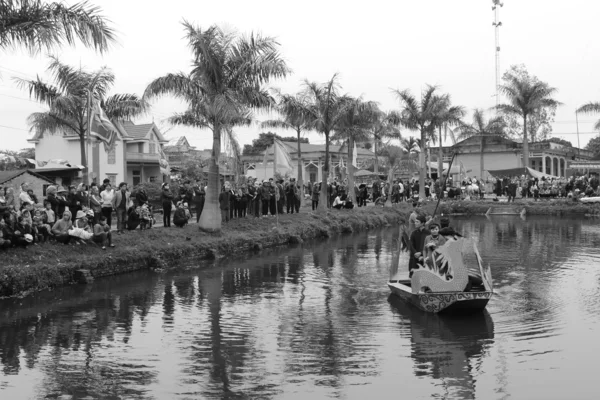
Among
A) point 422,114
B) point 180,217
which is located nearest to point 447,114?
point 422,114

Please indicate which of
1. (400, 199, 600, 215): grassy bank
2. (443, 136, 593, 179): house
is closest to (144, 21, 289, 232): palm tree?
(400, 199, 600, 215): grassy bank

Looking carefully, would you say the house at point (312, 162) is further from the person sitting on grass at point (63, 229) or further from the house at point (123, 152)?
the person sitting on grass at point (63, 229)

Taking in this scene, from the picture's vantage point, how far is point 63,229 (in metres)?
18.2

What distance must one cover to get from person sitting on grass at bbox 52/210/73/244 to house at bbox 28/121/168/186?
94.2 feet

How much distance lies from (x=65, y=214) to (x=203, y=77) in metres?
7.70

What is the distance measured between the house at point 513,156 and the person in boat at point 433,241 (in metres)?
47.7

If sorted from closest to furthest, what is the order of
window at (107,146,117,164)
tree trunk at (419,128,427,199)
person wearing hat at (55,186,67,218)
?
person wearing hat at (55,186,67,218)
tree trunk at (419,128,427,199)
window at (107,146,117,164)

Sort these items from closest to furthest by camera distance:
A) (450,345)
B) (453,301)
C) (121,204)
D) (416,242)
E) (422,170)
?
(450,345) → (453,301) → (416,242) → (121,204) → (422,170)

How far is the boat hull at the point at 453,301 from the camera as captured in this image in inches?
508

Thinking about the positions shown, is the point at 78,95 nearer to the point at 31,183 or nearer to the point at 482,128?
the point at 31,183

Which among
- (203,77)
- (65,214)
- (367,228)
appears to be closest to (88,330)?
(65,214)

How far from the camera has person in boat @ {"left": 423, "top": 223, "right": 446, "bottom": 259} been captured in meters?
13.6

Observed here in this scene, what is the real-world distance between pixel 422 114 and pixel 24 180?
26250mm

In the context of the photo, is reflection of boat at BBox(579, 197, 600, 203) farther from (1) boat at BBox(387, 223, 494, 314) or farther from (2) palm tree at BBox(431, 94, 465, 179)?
(1) boat at BBox(387, 223, 494, 314)
